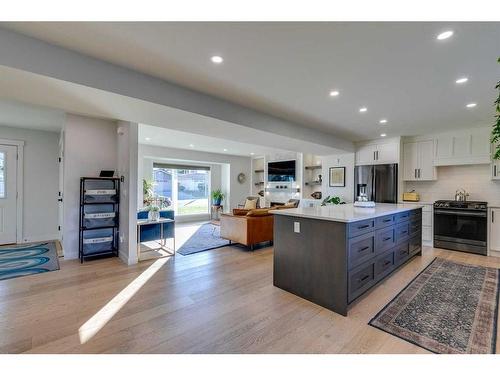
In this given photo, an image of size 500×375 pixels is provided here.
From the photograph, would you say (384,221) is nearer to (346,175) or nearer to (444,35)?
(444,35)

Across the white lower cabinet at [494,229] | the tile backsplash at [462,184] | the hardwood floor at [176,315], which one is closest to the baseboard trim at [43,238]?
the hardwood floor at [176,315]

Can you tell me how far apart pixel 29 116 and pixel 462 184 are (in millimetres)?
8678

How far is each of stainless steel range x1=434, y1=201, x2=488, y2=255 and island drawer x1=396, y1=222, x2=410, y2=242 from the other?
181 centimetres

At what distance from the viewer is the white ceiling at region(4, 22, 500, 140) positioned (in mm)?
1904

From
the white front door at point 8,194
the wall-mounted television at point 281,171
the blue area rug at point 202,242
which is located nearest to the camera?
the blue area rug at point 202,242

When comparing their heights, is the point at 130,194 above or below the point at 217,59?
below

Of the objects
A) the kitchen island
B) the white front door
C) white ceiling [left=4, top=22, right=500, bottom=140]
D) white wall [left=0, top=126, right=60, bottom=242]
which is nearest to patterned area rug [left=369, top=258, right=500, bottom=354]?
the kitchen island

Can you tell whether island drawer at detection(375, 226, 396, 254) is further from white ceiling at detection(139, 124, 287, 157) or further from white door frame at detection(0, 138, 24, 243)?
white door frame at detection(0, 138, 24, 243)

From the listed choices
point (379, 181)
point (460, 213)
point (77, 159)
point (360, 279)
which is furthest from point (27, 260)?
point (460, 213)

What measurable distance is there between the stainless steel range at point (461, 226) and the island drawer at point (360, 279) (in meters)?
3.26

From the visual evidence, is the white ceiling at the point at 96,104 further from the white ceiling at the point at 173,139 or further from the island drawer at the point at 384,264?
the island drawer at the point at 384,264

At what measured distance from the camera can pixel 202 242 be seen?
5.49 metres

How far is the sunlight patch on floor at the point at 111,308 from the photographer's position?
2.08m
